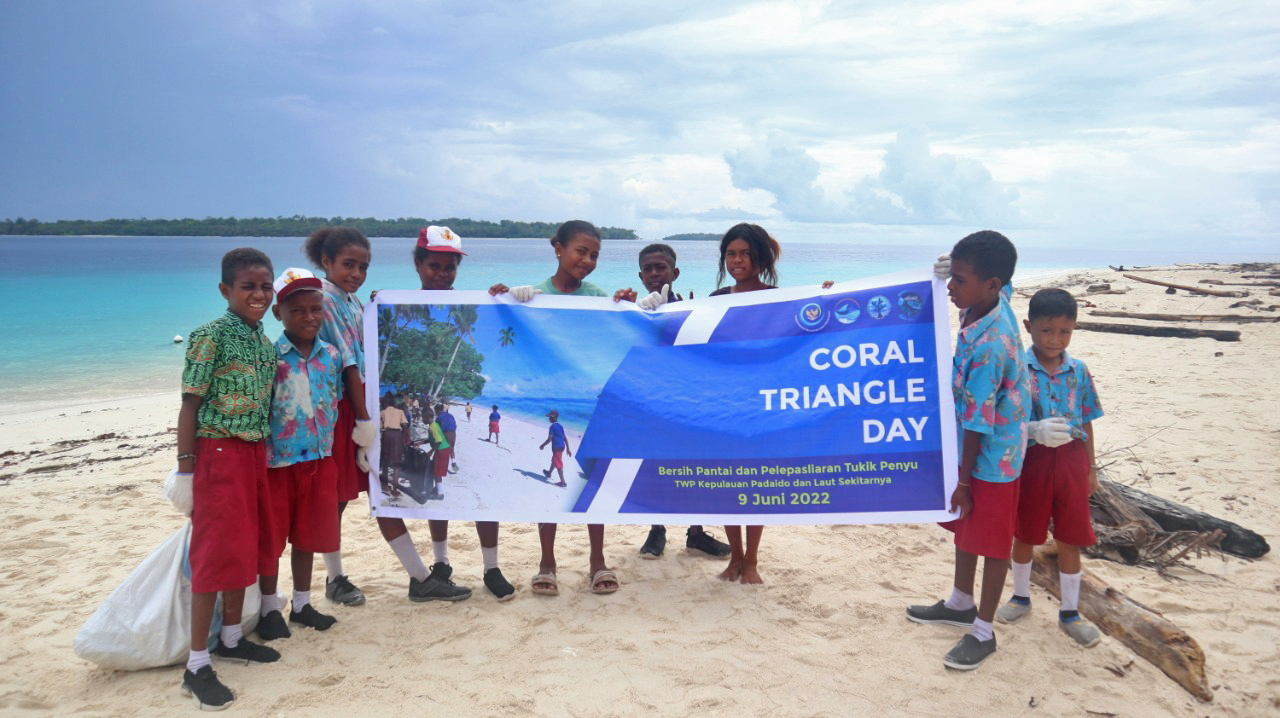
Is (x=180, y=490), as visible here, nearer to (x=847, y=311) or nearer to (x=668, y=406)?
(x=668, y=406)

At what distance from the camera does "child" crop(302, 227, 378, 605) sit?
3885 mm

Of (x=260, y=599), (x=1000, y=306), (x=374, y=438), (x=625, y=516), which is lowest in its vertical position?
(x=260, y=599)

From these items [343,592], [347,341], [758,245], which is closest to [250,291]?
[347,341]

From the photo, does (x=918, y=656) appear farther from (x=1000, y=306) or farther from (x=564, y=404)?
(x=564, y=404)

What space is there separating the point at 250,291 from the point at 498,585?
212 centimetres

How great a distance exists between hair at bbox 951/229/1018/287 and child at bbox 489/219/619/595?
5.95ft

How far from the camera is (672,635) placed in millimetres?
3768

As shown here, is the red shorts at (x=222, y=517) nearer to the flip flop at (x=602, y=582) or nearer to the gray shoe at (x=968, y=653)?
the flip flop at (x=602, y=582)

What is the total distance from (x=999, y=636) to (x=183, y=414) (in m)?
4.05

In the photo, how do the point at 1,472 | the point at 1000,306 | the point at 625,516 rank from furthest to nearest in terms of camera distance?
the point at 1,472
the point at 625,516
the point at 1000,306

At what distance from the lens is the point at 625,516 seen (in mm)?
3957

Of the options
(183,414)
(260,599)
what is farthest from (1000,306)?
(260,599)

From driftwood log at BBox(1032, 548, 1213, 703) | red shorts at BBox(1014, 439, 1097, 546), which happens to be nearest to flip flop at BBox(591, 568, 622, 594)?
red shorts at BBox(1014, 439, 1097, 546)

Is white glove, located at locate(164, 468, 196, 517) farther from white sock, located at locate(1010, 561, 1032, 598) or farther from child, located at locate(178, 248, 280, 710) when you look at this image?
white sock, located at locate(1010, 561, 1032, 598)
